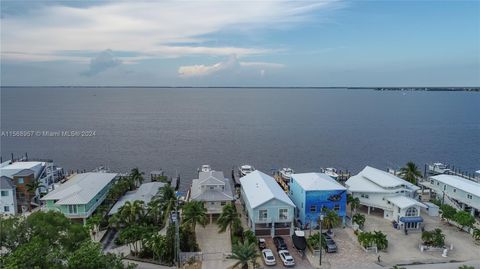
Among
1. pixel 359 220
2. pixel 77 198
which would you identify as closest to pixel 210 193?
pixel 77 198

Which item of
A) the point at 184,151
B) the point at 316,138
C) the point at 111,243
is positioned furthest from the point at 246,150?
the point at 111,243

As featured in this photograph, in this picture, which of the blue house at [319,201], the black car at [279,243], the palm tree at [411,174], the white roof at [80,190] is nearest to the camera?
the black car at [279,243]

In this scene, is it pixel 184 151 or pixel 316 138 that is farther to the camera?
pixel 316 138

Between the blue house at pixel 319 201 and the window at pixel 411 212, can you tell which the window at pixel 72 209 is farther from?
the window at pixel 411 212

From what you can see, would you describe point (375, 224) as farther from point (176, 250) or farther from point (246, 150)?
point (246, 150)

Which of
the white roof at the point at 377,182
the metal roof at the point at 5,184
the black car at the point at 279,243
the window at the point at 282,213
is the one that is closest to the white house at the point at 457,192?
the white roof at the point at 377,182

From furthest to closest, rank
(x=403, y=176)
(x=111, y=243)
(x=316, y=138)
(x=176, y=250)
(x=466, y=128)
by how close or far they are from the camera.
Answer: (x=466, y=128) → (x=316, y=138) → (x=403, y=176) → (x=111, y=243) → (x=176, y=250)

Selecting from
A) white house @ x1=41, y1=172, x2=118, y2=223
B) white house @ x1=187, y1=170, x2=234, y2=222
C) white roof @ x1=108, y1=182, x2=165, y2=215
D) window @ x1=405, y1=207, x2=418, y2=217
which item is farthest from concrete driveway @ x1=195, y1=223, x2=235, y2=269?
window @ x1=405, y1=207, x2=418, y2=217
